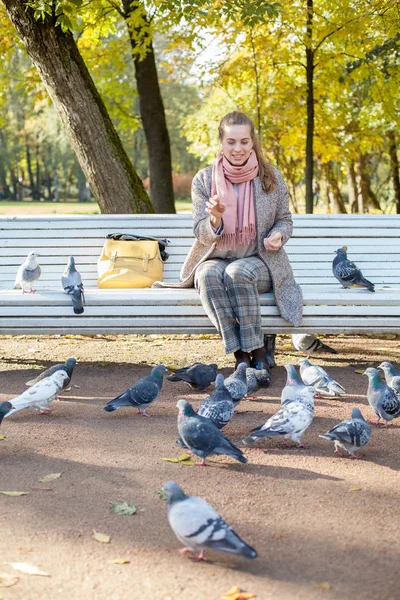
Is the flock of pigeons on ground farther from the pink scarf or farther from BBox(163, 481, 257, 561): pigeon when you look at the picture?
the pink scarf

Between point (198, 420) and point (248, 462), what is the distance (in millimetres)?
467

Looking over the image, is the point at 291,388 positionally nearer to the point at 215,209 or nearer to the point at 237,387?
the point at 237,387

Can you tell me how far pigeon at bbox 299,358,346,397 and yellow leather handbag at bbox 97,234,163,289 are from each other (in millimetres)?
1876

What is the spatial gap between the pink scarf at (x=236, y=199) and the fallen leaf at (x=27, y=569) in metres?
3.68

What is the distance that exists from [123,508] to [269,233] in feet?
10.5

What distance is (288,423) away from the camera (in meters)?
4.66

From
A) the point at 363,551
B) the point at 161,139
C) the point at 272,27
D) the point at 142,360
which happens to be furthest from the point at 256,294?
the point at 272,27

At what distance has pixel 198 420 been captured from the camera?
14.4 feet

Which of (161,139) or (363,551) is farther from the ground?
(161,139)

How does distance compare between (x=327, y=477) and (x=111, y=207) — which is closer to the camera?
(x=327, y=477)

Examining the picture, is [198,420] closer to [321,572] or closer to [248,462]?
[248,462]

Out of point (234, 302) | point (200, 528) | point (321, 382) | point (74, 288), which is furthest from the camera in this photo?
point (74, 288)

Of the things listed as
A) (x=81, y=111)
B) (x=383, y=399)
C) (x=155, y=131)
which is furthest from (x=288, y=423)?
(x=155, y=131)

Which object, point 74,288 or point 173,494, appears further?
point 74,288
